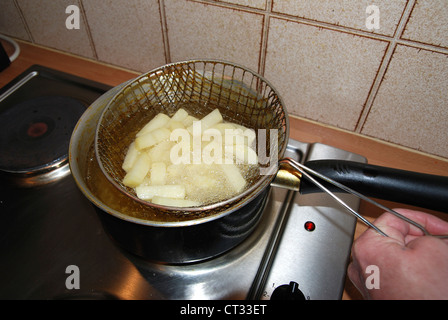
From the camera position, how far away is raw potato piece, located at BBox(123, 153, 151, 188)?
0.54 metres

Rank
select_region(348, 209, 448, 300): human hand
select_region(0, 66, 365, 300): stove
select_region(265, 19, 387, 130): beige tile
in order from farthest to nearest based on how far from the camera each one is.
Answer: select_region(265, 19, 387, 130): beige tile → select_region(0, 66, 365, 300): stove → select_region(348, 209, 448, 300): human hand

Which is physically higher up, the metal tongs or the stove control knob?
the metal tongs

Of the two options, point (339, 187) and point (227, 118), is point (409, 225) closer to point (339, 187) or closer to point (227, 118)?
point (339, 187)

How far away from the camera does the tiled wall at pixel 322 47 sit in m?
0.54

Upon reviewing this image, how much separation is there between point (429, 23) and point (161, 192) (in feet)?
1.75

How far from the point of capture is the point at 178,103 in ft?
2.23

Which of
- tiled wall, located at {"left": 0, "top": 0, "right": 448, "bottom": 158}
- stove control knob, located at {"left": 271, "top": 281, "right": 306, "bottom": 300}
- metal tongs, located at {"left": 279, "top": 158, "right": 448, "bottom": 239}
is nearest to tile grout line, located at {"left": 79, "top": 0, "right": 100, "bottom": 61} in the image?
tiled wall, located at {"left": 0, "top": 0, "right": 448, "bottom": 158}

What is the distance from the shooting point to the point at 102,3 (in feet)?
2.42

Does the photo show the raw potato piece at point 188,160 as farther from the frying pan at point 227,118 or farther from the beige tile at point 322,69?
the beige tile at point 322,69

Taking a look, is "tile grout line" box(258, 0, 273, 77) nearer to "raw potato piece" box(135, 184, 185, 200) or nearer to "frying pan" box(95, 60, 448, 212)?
"frying pan" box(95, 60, 448, 212)

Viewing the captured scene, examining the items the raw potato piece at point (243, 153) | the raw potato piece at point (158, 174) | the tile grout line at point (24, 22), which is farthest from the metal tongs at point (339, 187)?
the tile grout line at point (24, 22)

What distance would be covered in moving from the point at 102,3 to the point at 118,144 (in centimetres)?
38

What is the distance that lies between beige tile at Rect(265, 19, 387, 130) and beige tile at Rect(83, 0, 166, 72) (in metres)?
0.29

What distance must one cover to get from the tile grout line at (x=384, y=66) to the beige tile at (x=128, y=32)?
1.63ft
